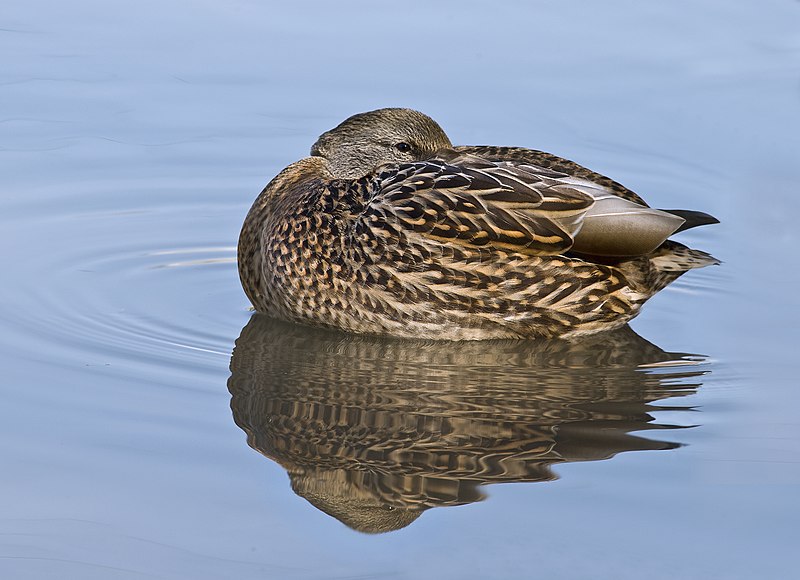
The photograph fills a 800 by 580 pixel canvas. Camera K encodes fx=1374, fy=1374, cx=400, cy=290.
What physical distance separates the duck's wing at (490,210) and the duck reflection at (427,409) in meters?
0.51

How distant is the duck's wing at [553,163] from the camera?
22.1 feet

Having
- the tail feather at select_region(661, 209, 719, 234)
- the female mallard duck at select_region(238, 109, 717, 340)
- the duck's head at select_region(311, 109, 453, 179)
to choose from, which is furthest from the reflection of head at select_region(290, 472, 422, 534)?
the duck's head at select_region(311, 109, 453, 179)

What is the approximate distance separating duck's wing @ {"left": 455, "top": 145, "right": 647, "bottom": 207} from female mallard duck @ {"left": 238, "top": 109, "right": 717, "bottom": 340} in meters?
0.02

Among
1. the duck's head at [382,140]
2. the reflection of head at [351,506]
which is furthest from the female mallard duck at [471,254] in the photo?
the reflection of head at [351,506]

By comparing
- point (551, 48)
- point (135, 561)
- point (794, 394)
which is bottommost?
point (135, 561)

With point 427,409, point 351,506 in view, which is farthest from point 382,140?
point 351,506

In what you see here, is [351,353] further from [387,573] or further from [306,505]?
[387,573]

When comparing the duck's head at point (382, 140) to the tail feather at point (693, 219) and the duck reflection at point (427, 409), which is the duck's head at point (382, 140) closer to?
the duck reflection at point (427, 409)

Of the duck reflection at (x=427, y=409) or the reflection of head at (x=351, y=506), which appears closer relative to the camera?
the reflection of head at (x=351, y=506)

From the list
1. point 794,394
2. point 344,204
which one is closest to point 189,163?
point 344,204

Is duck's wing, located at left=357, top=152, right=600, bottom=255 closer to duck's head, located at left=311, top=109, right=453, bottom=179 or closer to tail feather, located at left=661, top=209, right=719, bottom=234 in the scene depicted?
tail feather, located at left=661, top=209, right=719, bottom=234

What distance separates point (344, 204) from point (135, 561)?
2777mm

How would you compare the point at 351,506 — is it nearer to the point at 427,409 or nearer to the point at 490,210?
the point at 427,409

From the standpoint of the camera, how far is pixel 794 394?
5.80m
